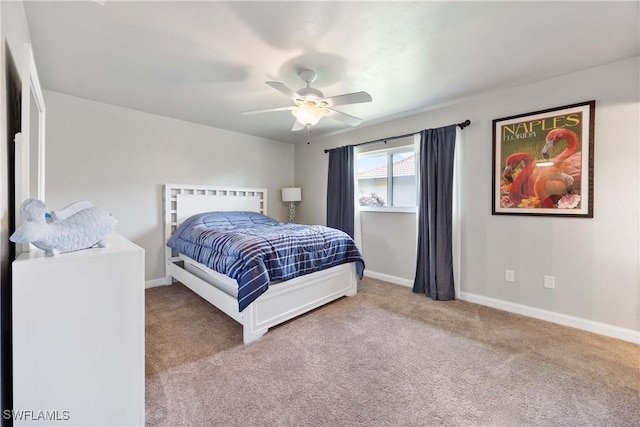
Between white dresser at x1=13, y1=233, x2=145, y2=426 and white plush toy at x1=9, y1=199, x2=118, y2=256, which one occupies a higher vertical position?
white plush toy at x1=9, y1=199, x2=118, y2=256

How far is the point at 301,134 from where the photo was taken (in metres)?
4.52

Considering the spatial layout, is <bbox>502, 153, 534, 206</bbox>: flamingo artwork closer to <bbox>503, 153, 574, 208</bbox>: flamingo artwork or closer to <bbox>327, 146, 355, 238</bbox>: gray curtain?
<bbox>503, 153, 574, 208</bbox>: flamingo artwork

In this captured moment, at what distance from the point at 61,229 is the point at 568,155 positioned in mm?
3613

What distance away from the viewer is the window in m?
3.63

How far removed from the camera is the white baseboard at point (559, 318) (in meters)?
2.20

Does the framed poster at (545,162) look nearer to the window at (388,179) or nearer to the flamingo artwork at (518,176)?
the flamingo artwork at (518,176)

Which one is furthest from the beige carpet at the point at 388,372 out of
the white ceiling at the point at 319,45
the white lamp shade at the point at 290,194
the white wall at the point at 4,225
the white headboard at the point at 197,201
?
the white lamp shade at the point at 290,194

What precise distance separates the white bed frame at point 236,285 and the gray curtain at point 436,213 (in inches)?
36.1

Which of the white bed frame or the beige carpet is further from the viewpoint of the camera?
the white bed frame

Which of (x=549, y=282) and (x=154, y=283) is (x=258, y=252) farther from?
(x=549, y=282)

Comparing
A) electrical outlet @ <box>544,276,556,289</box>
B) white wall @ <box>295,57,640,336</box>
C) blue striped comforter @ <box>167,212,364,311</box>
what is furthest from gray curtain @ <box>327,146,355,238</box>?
electrical outlet @ <box>544,276,556,289</box>

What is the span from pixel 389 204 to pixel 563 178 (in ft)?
6.17

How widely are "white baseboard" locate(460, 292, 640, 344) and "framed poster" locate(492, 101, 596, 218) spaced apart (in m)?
0.96

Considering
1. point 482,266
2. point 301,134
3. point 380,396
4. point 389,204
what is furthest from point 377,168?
point 380,396
